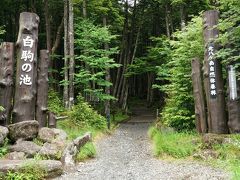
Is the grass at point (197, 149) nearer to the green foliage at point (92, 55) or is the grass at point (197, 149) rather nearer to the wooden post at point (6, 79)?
the wooden post at point (6, 79)

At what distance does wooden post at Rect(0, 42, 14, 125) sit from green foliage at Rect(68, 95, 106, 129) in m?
4.53

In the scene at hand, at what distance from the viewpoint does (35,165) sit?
297 inches

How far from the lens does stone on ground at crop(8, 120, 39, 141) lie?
9.73 metres

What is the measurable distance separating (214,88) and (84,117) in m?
6.91

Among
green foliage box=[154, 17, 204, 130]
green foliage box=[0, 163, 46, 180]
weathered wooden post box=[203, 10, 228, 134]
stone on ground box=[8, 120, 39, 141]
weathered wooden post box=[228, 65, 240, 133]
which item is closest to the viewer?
A: green foliage box=[0, 163, 46, 180]

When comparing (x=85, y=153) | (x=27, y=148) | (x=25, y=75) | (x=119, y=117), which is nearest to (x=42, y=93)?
(x=25, y=75)

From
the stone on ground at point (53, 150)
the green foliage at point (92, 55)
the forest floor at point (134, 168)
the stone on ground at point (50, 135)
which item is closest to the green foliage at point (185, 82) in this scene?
the forest floor at point (134, 168)

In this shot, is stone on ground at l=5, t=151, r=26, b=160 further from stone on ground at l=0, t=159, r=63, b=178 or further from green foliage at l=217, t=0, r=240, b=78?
green foliage at l=217, t=0, r=240, b=78

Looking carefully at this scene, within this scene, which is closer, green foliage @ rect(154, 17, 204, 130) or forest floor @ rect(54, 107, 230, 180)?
forest floor @ rect(54, 107, 230, 180)

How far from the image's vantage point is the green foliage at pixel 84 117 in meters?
15.4

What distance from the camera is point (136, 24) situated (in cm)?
3034

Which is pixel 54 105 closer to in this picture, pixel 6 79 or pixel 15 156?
pixel 6 79

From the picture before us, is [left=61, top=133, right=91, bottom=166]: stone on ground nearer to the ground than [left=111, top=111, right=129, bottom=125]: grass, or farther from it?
nearer to the ground

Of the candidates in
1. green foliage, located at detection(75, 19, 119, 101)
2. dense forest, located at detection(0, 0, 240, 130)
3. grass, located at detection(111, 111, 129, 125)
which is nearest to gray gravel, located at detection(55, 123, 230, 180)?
dense forest, located at detection(0, 0, 240, 130)
